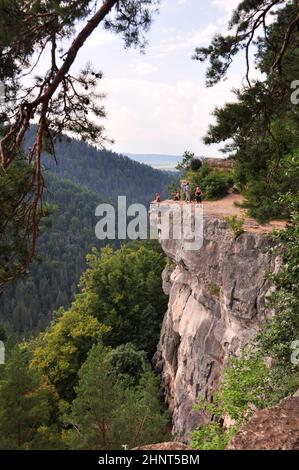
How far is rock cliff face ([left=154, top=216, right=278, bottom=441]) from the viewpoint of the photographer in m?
11.9

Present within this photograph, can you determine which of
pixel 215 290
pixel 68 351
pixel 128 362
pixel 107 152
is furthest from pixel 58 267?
pixel 107 152

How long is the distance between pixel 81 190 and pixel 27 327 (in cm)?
8057

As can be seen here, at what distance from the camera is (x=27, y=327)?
88438 millimetres

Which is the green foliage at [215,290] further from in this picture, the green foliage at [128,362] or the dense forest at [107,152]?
the green foliage at [128,362]

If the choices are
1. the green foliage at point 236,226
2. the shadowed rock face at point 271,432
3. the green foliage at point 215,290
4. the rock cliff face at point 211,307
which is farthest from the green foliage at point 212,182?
the shadowed rock face at point 271,432

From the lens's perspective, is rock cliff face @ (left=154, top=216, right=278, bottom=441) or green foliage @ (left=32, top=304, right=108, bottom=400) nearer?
rock cliff face @ (left=154, top=216, right=278, bottom=441)

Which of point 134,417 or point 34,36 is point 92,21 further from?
point 134,417

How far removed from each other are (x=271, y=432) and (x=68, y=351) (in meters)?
24.4

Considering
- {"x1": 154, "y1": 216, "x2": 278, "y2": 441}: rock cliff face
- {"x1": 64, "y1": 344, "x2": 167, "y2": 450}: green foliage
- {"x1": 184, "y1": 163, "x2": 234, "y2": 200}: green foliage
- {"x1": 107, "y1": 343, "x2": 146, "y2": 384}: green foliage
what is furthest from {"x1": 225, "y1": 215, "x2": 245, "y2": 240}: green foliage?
{"x1": 107, "y1": 343, "x2": 146, "y2": 384}: green foliage

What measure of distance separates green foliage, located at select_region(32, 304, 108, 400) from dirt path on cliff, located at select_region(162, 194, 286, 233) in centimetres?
1353

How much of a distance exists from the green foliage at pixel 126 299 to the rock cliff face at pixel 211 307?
26.9 feet

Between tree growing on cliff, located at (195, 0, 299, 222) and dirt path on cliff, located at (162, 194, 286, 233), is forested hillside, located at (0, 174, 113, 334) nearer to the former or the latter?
dirt path on cliff, located at (162, 194, 286, 233)

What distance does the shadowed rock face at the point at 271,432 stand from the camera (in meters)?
4.60

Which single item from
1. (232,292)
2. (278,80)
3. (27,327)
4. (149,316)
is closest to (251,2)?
(278,80)
